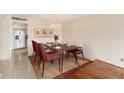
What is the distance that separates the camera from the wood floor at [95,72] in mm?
1428

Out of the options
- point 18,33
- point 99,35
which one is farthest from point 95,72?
point 18,33

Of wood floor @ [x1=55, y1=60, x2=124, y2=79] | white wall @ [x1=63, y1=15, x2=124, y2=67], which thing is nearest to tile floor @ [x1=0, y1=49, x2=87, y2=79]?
wood floor @ [x1=55, y1=60, x2=124, y2=79]

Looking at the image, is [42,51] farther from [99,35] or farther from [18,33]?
[99,35]

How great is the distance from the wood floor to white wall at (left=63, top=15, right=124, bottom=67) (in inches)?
3.8

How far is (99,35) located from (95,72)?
1.86ft

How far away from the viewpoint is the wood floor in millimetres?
1428

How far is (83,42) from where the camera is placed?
5.63 feet

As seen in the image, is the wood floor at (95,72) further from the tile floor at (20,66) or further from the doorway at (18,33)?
the doorway at (18,33)

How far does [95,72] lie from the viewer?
1643mm

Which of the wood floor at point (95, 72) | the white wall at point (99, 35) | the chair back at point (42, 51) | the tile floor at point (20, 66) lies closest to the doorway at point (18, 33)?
the tile floor at point (20, 66)

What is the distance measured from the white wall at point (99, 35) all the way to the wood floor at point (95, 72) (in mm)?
96
